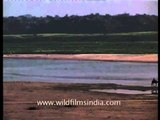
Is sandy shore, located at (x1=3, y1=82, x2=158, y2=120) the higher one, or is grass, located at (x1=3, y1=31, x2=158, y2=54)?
grass, located at (x1=3, y1=31, x2=158, y2=54)

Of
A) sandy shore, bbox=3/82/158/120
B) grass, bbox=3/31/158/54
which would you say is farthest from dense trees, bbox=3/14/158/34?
sandy shore, bbox=3/82/158/120

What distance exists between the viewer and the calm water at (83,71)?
5363mm

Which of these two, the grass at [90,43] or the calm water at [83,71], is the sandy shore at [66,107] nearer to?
the calm water at [83,71]

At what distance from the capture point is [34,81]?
17.6ft

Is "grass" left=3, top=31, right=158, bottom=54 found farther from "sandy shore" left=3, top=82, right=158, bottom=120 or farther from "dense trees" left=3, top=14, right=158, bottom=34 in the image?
"sandy shore" left=3, top=82, right=158, bottom=120

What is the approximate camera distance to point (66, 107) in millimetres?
5371

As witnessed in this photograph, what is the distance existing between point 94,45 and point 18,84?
0.83 meters

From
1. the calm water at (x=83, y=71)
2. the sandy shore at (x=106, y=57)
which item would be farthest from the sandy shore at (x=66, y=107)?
the sandy shore at (x=106, y=57)

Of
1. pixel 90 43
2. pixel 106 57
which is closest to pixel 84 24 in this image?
pixel 90 43

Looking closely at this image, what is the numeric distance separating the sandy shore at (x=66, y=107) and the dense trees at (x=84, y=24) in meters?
0.53

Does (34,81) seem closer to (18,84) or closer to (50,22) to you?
(18,84)

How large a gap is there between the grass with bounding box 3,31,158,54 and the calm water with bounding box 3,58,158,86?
120 mm

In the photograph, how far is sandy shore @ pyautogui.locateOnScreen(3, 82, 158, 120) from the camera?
536 cm

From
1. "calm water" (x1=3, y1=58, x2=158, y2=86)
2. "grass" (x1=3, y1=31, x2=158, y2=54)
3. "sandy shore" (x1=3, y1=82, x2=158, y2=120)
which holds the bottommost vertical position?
"sandy shore" (x1=3, y1=82, x2=158, y2=120)
